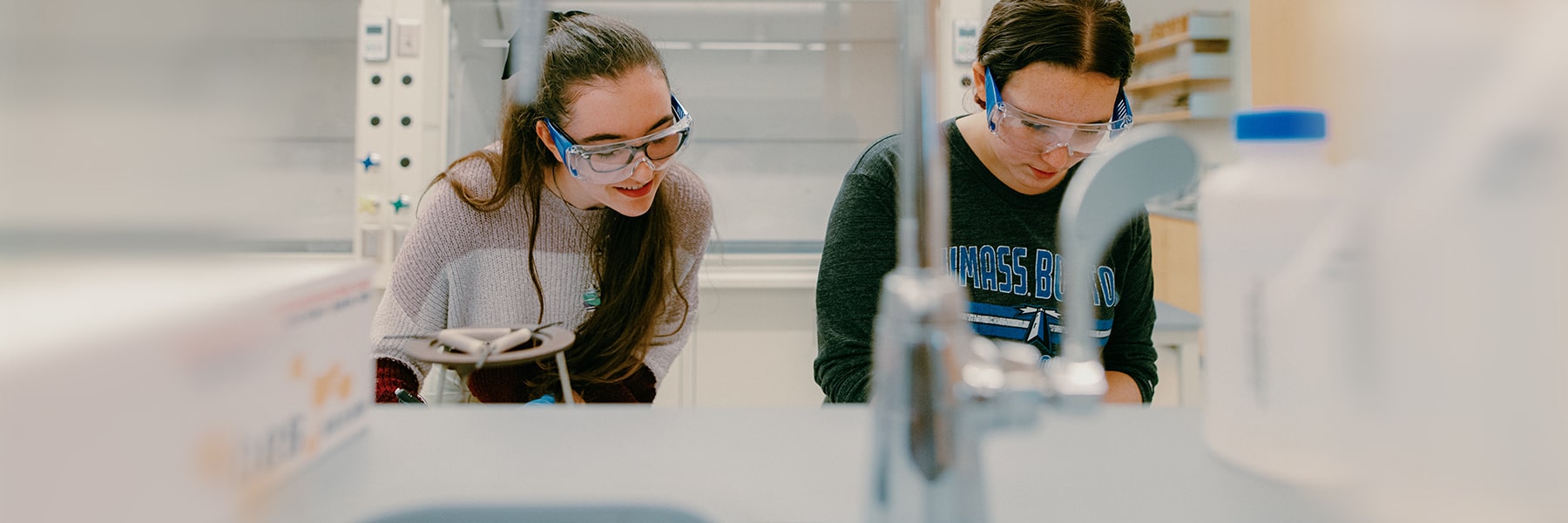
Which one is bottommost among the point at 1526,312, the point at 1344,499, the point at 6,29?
the point at 1344,499

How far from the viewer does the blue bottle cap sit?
506 millimetres

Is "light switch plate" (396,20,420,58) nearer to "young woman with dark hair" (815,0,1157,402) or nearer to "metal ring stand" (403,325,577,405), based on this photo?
"young woman with dark hair" (815,0,1157,402)

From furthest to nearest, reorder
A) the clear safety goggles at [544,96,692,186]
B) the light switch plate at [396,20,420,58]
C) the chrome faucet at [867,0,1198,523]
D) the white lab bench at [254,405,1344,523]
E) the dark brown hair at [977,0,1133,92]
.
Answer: the light switch plate at [396,20,420,58] < the clear safety goggles at [544,96,692,186] < the dark brown hair at [977,0,1133,92] < the white lab bench at [254,405,1344,523] < the chrome faucet at [867,0,1198,523]

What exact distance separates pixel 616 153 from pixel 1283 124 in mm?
979

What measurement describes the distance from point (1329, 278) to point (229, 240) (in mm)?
595

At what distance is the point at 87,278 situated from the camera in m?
0.37

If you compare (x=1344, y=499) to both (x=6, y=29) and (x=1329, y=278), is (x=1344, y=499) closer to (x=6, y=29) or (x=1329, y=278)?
(x=1329, y=278)

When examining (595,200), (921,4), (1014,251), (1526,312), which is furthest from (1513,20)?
(595,200)

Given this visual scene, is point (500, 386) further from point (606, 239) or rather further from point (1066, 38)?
point (1066, 38)

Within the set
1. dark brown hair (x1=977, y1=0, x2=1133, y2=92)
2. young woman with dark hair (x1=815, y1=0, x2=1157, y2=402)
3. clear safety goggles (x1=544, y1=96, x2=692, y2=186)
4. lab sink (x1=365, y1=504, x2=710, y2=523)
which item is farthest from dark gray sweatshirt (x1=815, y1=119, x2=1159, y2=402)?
lab sink (x1=365, y1=504, x2=710, y2=523)

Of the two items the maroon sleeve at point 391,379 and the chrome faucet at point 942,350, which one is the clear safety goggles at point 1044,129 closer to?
the chrome faucet at point 942,350

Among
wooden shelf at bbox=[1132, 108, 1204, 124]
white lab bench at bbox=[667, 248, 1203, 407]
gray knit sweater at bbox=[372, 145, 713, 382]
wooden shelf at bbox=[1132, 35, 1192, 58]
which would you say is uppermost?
wooden shelf at bbox=[1132, 35, 1192, 58]

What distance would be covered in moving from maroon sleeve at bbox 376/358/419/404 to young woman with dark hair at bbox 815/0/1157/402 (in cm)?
60

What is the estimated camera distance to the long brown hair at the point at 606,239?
56.4 inches
